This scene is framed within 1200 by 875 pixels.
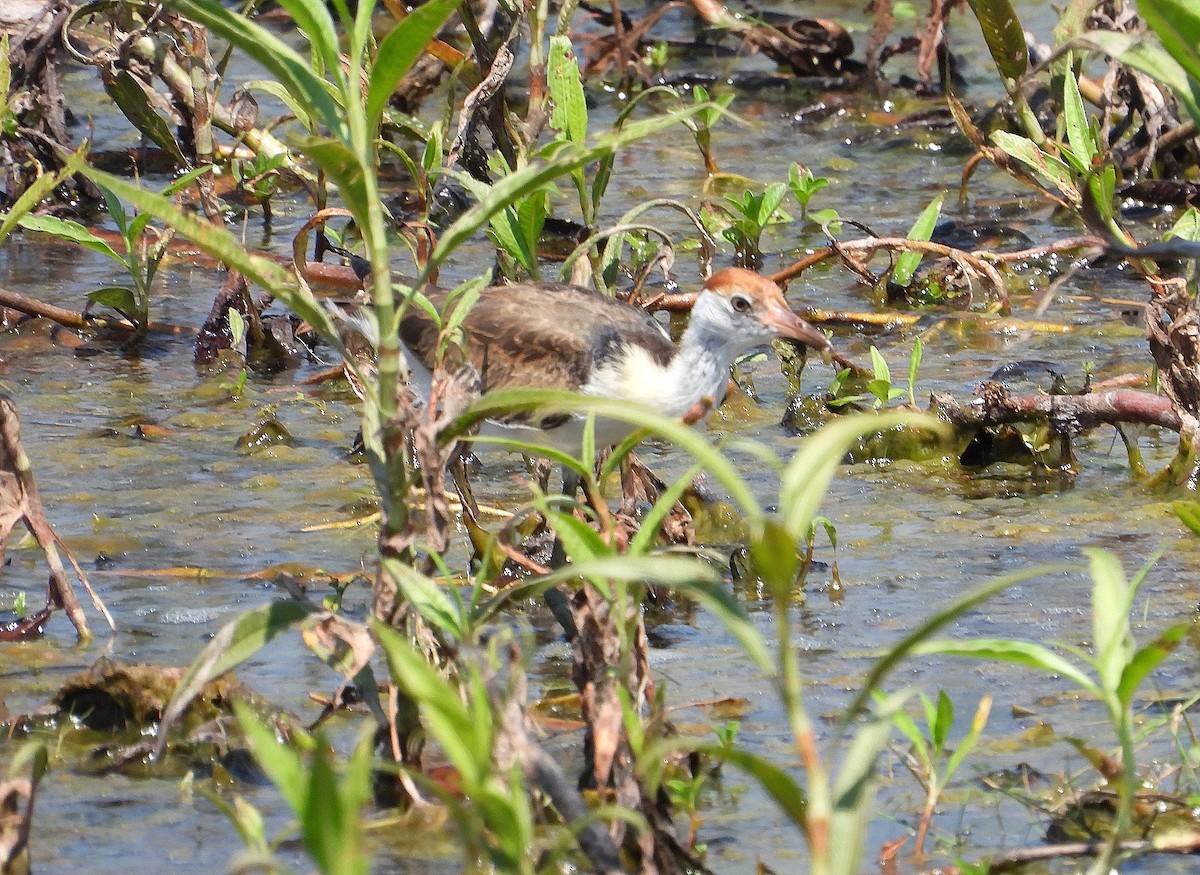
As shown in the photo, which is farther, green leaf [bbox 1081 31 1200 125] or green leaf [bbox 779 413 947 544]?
green leaf [bbox 1081 31 1200 125]

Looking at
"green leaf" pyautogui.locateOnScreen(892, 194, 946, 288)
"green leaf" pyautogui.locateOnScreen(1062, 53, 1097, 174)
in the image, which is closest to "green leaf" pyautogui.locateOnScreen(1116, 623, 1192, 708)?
"green leaf" pyautogui.locateOnScreen(1062, 53, 1097, 174)

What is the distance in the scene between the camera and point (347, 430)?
6.21 metres

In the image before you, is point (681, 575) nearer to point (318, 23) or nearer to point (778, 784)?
point (778, 784)

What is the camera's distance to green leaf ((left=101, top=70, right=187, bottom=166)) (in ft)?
22.5

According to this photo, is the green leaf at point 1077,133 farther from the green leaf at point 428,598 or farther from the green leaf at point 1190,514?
the green leaf at point 428,598

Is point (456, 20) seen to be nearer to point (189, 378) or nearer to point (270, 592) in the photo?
point (189, 378)

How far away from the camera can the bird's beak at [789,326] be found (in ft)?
18.5

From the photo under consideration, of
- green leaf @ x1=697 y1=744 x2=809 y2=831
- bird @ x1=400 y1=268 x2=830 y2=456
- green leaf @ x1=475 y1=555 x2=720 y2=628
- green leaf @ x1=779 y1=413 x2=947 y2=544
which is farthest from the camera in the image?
bird @ x1=400 y1=268 x2=830 y2=456

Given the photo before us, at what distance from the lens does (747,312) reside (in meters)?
5.61

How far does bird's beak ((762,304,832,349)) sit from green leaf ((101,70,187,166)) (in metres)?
2.68

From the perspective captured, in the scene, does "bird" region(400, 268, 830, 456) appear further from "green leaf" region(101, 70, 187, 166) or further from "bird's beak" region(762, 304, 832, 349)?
"green leaf" region(101, 70, 187, 166)

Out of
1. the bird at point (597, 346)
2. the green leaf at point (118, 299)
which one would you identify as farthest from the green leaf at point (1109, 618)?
the green leaf at point (118, 299)

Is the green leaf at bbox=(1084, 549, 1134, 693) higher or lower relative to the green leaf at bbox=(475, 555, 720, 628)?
lower

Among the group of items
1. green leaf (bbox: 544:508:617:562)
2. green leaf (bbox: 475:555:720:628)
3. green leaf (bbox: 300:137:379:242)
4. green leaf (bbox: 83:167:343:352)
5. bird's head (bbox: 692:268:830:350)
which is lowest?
bird's head (bbox: 692:268:830:350)
